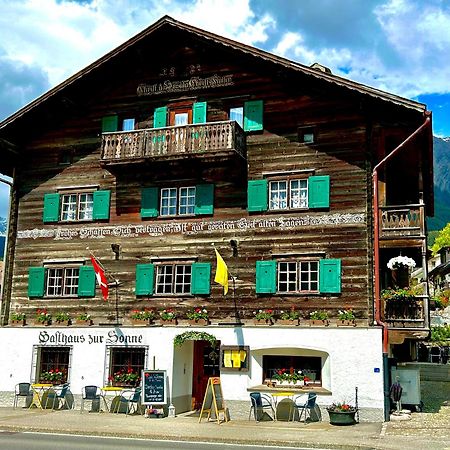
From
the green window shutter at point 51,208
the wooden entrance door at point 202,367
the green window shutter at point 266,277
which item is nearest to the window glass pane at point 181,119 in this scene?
the green window shutter at point 51,208

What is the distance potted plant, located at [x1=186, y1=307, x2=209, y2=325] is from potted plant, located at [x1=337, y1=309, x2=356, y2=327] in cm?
442

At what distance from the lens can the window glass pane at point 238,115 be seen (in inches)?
909

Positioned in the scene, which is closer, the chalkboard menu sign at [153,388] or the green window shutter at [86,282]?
the chalkboard menu sign at [153,388]

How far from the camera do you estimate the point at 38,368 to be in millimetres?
23422

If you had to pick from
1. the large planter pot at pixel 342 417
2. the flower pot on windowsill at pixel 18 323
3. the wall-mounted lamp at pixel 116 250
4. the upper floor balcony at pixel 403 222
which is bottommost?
the large planter pot at pixel 342 417

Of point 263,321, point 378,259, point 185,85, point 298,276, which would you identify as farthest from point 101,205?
point 378,259

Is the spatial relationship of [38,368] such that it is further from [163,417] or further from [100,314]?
[163,417]

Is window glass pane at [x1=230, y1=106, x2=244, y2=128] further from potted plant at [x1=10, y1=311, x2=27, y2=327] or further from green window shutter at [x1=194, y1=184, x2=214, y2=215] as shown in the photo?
potted plant at [x1=10, y1=311, x2=27, y2=327]

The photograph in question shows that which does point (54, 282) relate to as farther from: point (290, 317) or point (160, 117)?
point (290, 317)

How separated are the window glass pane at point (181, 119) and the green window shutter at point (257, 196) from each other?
12.0 feet

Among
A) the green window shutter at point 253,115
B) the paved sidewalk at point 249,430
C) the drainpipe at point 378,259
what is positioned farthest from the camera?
the green window shutter at point 253,115

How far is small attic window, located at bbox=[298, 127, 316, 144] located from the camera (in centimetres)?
2212

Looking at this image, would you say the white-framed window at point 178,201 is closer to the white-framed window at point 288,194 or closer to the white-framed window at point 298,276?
the white-framed window at point 288,194

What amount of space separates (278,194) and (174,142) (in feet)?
13.1
